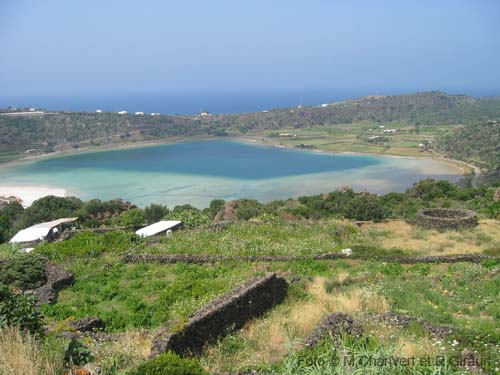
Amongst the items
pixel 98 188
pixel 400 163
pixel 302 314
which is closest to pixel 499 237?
pixel 302 314

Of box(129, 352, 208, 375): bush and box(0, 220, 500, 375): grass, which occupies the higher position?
box(129, 352, 208, 375): bush

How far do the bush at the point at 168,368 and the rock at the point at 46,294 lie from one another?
27.3ft

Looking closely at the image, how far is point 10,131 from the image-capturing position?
117m

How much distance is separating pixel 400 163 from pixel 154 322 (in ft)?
270

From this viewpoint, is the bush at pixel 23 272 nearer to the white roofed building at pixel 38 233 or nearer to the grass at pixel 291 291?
the grass at pixel 291 291

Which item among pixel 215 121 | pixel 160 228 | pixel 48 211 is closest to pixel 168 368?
pixel 160 228

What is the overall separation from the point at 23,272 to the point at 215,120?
143 metres

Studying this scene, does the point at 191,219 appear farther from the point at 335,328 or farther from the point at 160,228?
the point at 335,328

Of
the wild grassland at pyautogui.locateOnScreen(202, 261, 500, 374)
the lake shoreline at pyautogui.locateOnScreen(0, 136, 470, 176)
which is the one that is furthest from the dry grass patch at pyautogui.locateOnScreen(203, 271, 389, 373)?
the lake shoreline at pyautogui.locateOnScreen(0, 136, 470, 176)

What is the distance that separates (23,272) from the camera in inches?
642

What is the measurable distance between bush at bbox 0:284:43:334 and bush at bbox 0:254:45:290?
26.3 ft

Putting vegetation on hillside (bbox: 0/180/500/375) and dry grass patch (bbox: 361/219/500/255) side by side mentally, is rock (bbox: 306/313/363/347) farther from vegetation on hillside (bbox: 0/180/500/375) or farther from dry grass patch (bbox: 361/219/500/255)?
dry grass patch (bbox: 361/219/500/255)

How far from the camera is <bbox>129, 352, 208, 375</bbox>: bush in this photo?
20.5 ft

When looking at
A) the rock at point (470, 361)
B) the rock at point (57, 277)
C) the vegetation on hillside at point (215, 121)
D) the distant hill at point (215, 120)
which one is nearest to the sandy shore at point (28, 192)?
the vegetation on hillside at point (215, 121)
